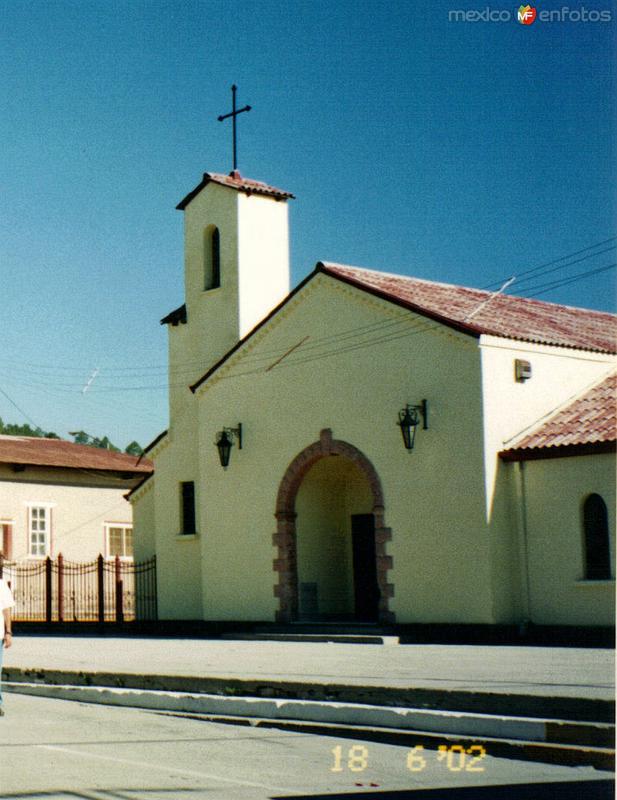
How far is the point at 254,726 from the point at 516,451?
32.4 feet

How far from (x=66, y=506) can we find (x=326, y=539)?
1428 centimetres

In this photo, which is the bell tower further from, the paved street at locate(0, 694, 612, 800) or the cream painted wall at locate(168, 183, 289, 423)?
the paved street at locate(0, 694, 612, 800)

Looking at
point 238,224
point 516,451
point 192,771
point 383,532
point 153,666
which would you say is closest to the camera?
point 192,771

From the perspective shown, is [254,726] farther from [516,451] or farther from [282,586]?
[282,586]

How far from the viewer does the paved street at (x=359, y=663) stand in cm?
1225

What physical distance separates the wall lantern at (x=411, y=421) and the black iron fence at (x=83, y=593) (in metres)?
8.68

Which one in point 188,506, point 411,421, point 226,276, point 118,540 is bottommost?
point 118,540

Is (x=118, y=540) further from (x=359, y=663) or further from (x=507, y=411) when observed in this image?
(x=359, y=663)

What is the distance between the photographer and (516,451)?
20.3 meters

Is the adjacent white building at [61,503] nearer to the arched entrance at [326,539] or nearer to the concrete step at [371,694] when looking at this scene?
the arched entrance at [326,539]

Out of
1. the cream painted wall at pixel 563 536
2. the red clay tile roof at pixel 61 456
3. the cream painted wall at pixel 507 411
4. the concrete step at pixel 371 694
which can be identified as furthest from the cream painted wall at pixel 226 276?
the concrete step at pixel 371 694

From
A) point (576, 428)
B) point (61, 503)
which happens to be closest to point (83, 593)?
point (61, 503)

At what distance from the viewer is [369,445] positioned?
72.7ft

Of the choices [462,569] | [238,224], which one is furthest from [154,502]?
[462,569]
